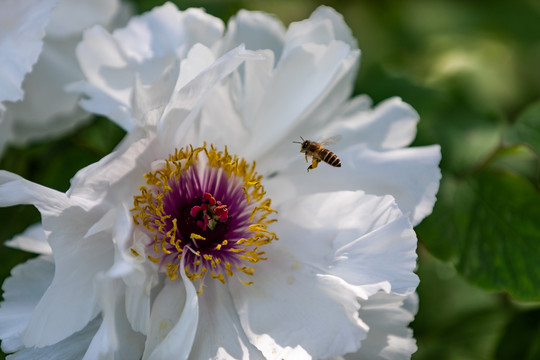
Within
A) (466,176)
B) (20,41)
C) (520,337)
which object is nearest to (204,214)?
(20,41)

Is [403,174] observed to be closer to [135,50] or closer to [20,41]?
[135,50]

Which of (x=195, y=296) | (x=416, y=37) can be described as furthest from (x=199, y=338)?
(x=416, y=37)

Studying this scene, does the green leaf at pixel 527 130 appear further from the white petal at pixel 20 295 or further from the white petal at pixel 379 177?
the white petal at pixel 20 295

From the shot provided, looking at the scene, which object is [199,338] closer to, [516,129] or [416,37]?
[516,129]

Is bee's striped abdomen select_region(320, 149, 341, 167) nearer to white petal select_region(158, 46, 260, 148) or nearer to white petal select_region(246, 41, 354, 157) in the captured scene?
white petal select_region(246, 41, 354, 157)

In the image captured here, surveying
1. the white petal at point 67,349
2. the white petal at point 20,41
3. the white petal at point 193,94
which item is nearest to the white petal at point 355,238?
the white petal at point 193,94

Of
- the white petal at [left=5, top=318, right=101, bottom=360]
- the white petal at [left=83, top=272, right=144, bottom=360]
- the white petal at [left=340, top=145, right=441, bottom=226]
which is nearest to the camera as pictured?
the white petal at [left=83, top=272, right=144, bottom=360]

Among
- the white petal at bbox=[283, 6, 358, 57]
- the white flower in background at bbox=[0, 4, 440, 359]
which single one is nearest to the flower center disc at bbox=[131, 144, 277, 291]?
the white flower in background at bbox=[0, 4, 440, 359]
